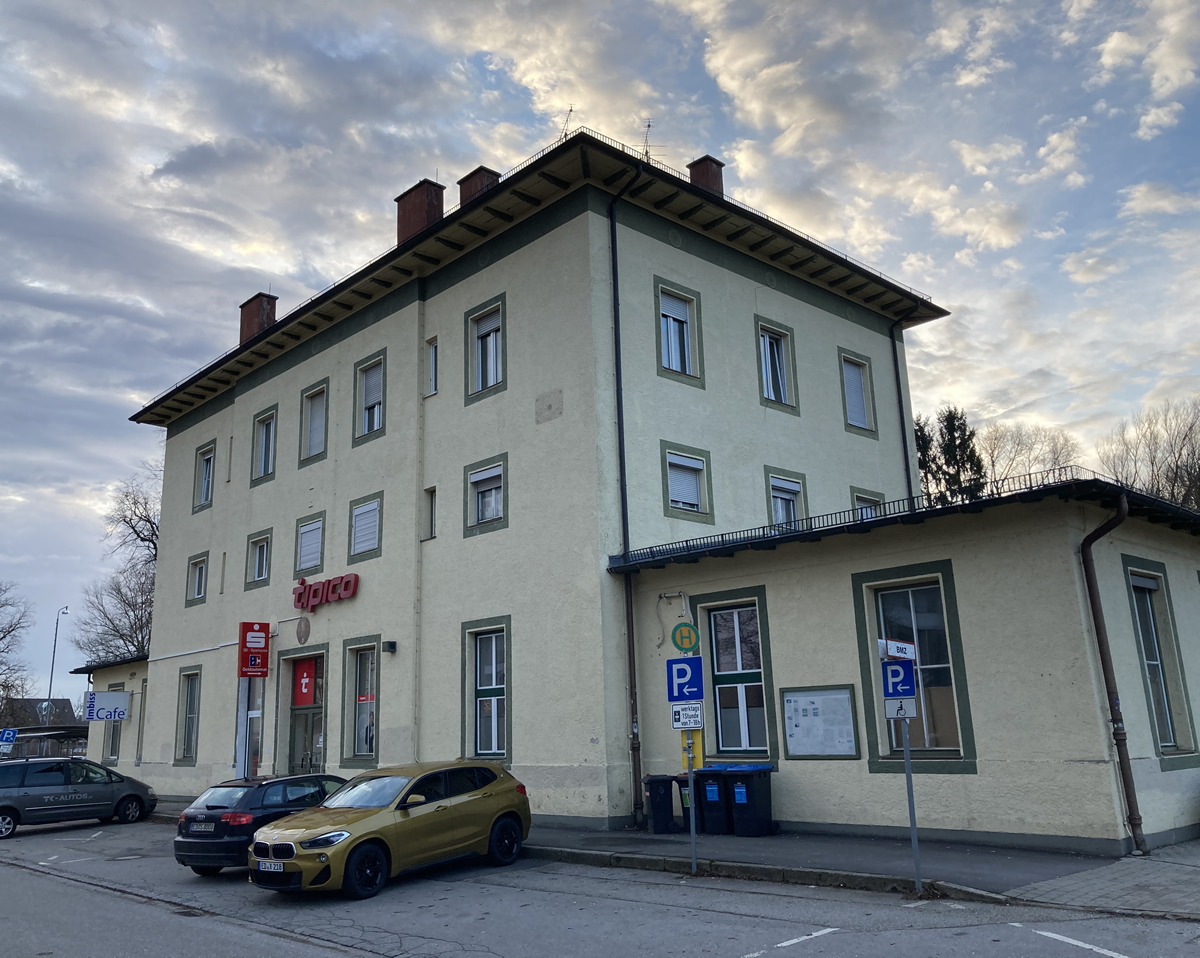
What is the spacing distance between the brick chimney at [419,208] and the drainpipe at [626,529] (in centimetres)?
703

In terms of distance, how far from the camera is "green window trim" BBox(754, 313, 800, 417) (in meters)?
21.9

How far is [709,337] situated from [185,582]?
62.9ft

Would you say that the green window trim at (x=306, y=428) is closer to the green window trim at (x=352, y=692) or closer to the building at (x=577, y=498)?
the building at (x=577, y=498)

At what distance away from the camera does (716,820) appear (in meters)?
15.4

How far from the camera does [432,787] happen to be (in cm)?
1331

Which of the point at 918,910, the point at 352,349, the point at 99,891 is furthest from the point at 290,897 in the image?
the point at 352,349

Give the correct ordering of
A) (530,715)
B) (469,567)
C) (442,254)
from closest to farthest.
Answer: (530,715), (469,567), (442,254)

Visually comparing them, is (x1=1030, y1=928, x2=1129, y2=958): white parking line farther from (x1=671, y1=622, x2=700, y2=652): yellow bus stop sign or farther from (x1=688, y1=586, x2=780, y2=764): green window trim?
(x1=688, y1=586, x2=780, y2=764): green window trim

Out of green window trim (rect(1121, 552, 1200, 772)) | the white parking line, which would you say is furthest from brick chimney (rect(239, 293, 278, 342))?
the white parking line

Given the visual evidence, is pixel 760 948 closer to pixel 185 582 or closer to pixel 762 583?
pixel 762 583

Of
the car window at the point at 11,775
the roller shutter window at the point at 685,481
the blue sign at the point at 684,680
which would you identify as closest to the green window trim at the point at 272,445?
the car window at the point at 11,775

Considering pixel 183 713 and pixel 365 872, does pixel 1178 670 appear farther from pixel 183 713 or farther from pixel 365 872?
pixel 183 713

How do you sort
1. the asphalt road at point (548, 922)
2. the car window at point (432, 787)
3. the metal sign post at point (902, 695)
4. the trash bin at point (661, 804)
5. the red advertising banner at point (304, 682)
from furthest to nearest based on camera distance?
the red advertising banner at point (304, 682)
the trash bin at point (661, 804)
the car window at point (432, 787)
the metal sign post at point (902, 695)
the asphalt road at point (548, 922)

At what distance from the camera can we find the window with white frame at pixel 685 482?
1952 centimetres
